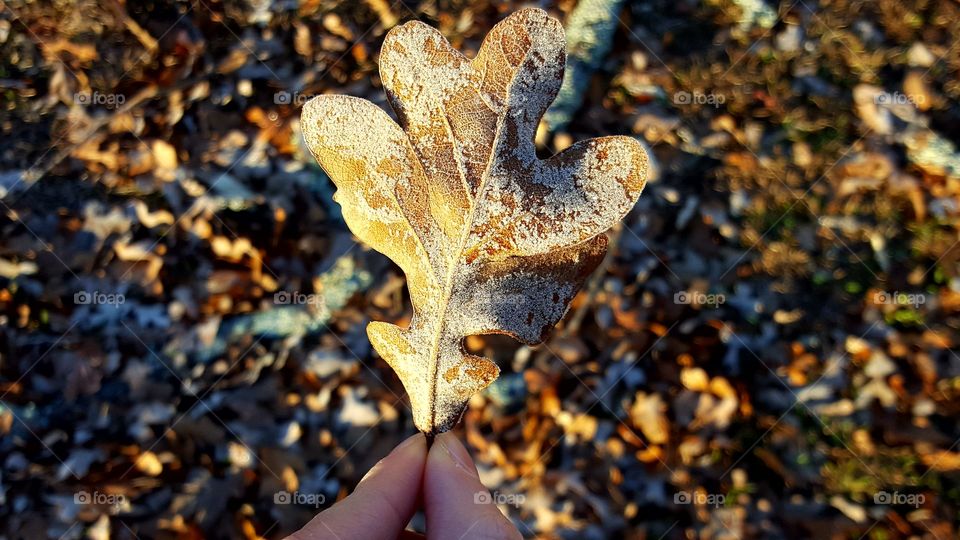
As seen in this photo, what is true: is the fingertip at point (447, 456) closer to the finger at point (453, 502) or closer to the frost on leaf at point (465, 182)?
the finger at point (453, 502)

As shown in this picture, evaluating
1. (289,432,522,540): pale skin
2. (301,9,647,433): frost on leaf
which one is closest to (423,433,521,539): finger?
(289,432,522,540): pale skin

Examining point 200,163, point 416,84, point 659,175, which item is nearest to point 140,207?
point 200,163

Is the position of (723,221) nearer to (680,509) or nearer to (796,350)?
(796,350)

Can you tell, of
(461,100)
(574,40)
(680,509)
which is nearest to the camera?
(461,100)

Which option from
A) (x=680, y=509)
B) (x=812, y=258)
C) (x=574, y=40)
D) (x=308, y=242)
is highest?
(x=574, y=40)

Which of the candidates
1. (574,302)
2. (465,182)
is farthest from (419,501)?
(574,302)

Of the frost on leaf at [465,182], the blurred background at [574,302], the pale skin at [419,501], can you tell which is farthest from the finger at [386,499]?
the blurred background at [574,302]
